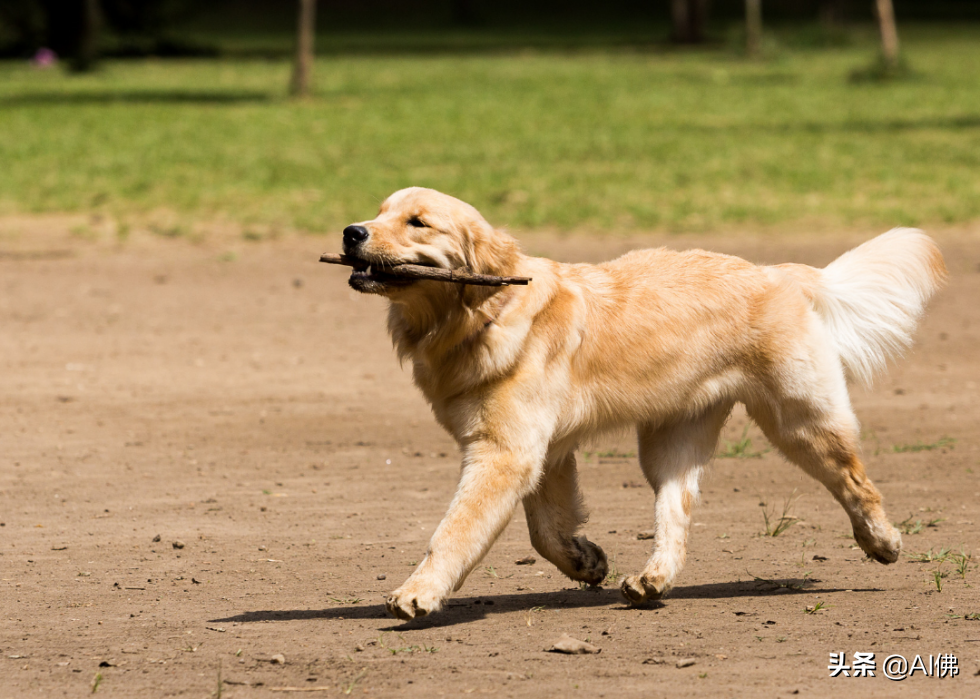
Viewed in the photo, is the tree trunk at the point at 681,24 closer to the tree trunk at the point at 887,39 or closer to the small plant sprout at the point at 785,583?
the tree trunk at the point at 887,39

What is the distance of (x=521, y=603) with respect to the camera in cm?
516

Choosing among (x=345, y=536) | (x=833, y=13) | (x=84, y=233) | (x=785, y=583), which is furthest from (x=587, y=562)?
(x=833, y=13)

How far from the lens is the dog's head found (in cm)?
478

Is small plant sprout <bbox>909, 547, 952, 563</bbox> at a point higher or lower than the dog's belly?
lower

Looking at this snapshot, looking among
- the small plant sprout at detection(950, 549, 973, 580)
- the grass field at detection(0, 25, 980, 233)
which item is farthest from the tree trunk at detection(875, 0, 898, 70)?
the small plant sprout at detection(950, 549, 973, 580)

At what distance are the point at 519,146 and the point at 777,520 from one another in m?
13.5

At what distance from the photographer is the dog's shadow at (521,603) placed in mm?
4871

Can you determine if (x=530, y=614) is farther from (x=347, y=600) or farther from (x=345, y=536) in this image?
(x=345, y=536)

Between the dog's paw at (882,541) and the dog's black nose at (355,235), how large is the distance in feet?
7.51

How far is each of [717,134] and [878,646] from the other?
1643 cm

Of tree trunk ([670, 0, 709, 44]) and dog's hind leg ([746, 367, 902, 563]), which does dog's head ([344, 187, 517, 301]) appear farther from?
tree trunk ([670, 0, 709, 44])

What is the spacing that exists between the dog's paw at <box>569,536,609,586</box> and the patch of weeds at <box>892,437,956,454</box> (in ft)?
9.26

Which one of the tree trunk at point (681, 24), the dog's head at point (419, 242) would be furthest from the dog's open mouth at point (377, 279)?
the tree trunk at point (681, 24)

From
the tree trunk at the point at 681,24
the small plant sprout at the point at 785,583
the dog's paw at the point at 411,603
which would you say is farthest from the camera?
the tree trunk at the point at 681,24
